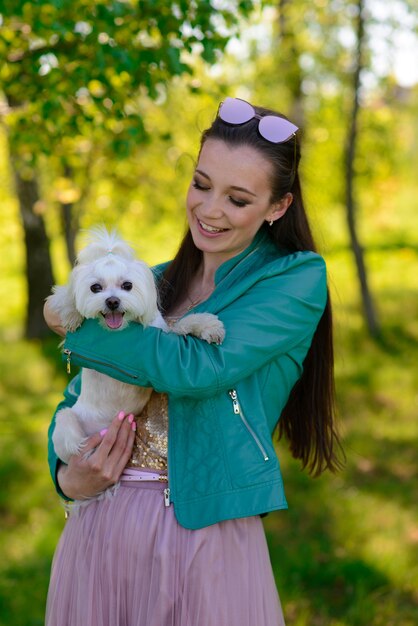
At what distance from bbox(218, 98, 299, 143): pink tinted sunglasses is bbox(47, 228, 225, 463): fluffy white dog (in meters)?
0.53

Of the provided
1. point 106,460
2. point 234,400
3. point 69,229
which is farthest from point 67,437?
point 69,229

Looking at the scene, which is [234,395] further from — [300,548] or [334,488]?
[334,488]

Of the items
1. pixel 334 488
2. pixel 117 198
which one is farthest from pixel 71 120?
pixel 117 198

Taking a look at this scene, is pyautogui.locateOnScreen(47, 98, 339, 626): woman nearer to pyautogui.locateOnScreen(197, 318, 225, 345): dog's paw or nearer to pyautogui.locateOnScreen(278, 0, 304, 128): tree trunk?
pyautogui.locateOnScreen(197, 318, 225, 345): dog's paw

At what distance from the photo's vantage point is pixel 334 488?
6453 mm

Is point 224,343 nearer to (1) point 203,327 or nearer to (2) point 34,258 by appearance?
(1) point 203,327

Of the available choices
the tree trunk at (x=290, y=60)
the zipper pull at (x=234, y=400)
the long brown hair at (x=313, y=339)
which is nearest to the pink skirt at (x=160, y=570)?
the zipper pull at (x=234, y=400)

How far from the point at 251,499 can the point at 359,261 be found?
8.76 m

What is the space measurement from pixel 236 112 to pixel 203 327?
2.41ft

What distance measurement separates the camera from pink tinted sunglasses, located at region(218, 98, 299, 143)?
2.46 m

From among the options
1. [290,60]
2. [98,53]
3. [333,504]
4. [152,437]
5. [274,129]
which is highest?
[290,60]

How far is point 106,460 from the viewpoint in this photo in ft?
7.93

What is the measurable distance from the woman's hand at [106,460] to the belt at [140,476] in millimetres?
29

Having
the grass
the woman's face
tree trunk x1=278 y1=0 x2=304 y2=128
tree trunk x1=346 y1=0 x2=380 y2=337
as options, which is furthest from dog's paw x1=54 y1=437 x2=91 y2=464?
tree trunk x1=346 y1=0 x2=380 y2=337
